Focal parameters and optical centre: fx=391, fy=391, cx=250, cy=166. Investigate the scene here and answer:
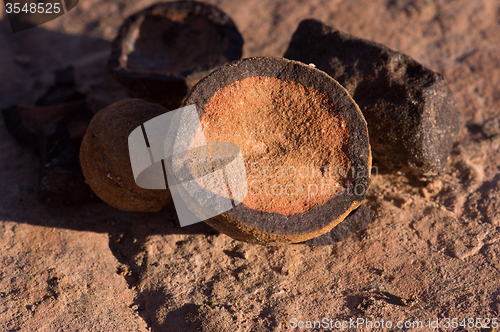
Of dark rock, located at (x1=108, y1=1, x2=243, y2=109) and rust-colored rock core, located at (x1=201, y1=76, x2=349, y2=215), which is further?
dark rock, located at (x1=108, y1=1, x2=243, y2=109)

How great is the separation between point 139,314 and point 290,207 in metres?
1.27

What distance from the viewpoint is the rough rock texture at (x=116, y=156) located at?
267 cm

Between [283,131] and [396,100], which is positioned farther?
[396,100]

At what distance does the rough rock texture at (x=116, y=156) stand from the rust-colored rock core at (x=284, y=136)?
0.68 meters

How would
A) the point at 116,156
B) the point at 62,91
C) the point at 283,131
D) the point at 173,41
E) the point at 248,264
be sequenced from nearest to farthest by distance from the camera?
the point at 283,131 → the point at 116,156 → the point at 248,264 → the point at 62,91 → the point at 173,41

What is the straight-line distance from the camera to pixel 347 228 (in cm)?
284

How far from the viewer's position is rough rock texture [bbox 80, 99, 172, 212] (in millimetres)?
2668

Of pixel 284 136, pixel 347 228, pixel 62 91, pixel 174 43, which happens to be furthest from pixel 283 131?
pixel 62 91

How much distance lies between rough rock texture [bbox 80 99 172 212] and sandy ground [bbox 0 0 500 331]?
13.4 inches

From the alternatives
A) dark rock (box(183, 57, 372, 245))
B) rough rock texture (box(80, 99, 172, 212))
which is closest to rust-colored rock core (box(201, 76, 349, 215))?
dark rock (box(183, 57, 372, 245))

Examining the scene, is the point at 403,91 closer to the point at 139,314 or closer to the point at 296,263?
the point at 296,263

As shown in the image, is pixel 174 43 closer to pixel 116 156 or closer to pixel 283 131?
pixel 116 156

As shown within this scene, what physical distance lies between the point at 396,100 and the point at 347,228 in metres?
0.98

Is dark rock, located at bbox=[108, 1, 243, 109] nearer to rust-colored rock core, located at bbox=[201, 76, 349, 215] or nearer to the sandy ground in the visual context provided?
the sandy ground
